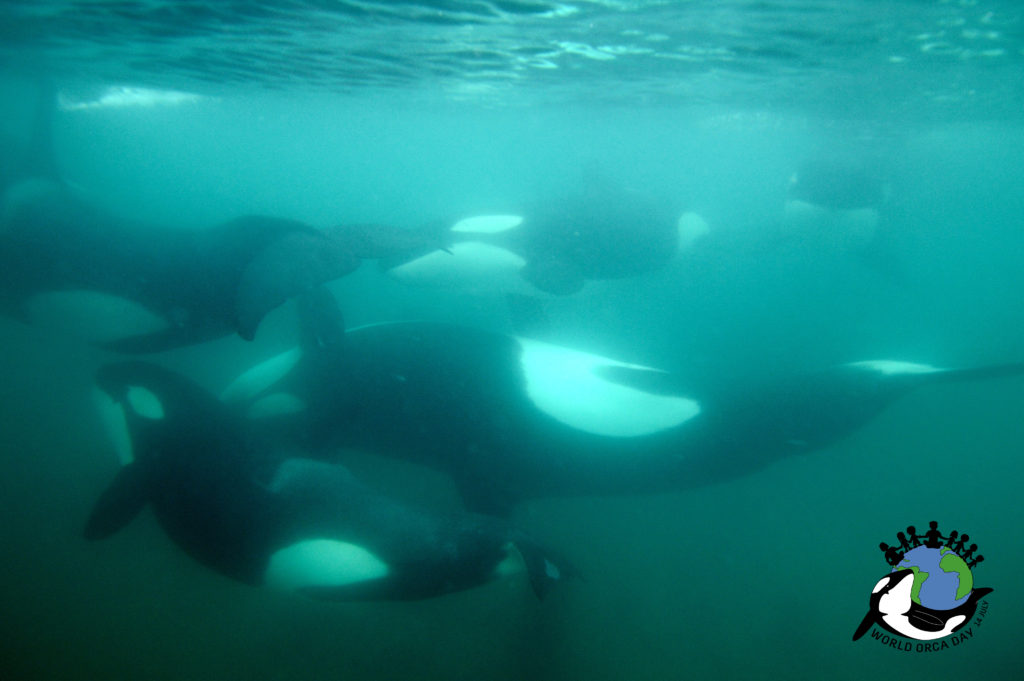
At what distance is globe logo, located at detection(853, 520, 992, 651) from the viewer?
3742mm

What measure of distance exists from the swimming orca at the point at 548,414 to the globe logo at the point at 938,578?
123cm

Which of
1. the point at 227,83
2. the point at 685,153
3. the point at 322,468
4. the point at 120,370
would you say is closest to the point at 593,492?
the point at 322,468

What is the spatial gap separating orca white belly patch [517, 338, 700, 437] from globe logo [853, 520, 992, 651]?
1726 mm

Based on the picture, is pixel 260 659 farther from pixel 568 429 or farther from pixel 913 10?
pixel 913 10

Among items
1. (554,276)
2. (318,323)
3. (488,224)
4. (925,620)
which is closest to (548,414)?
(318,323)

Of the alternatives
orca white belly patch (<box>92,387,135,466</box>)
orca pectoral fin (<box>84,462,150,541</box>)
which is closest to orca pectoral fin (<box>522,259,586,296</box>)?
orca white belly patch (<box>92,387,135,466</box>)

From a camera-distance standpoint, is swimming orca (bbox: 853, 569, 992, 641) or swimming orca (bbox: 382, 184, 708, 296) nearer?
swimming orca (bbox: 853, 569, 992, 641)

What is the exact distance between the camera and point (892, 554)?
436 cm

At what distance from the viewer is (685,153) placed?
50.8 meters

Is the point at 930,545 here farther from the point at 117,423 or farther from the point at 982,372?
the point at 117,423

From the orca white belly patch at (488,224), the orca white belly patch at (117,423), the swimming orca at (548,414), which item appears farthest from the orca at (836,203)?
the orca white belly patch at (117,423)

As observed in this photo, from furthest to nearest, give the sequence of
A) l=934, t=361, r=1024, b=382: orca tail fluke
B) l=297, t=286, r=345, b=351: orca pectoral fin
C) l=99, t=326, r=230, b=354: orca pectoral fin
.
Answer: l=99, t=326, r=230, b=354: orca pectoral fin < l=297, t=286, r=345, b=351: orca pectoral fin < l=934, t=361, r=1024, b=382: orca tail fluke

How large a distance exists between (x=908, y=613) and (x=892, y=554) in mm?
651

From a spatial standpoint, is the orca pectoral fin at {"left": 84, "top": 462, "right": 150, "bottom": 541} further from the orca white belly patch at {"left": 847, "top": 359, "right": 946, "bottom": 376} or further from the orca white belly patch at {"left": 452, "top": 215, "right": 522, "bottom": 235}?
the orca white belly patch at {"left": 847, "top": 359, "right": 946, "bottom": 376}
